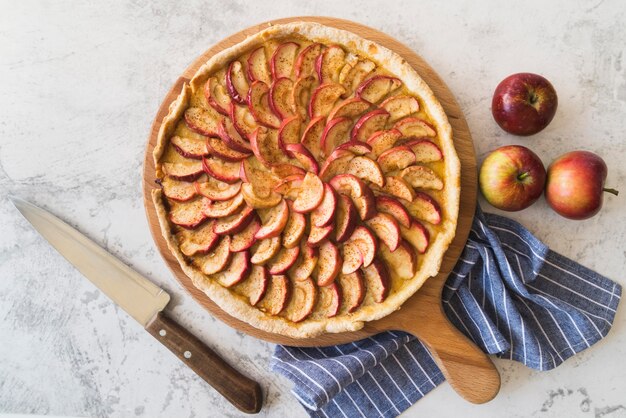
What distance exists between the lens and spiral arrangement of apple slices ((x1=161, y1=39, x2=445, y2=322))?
286 centimetres

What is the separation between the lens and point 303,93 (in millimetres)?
2963

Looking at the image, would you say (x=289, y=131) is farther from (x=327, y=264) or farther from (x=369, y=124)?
(x=327, y=264)

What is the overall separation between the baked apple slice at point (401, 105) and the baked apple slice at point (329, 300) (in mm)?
989

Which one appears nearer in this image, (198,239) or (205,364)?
(198,239)

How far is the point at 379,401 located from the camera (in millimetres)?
3096

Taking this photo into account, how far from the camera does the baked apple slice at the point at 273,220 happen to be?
2.85 metres

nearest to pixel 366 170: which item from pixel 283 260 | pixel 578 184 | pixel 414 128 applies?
pixel 414 128

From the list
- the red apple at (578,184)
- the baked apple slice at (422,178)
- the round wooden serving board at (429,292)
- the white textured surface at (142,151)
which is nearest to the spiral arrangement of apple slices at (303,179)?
the baked apple slice at (422,178)

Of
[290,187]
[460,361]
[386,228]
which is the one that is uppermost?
[386,228]

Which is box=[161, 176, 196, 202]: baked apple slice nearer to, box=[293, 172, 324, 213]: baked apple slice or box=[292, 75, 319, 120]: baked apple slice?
box=[293, 172, 324, 213]: baked apple slice

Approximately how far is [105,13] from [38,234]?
1410 mm

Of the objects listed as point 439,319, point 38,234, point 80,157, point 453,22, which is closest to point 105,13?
point 80,157

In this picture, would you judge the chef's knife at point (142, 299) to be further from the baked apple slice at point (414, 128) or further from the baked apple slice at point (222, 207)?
the baked apple slice at point (414, 128)

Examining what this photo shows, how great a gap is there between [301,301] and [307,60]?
1324mm
